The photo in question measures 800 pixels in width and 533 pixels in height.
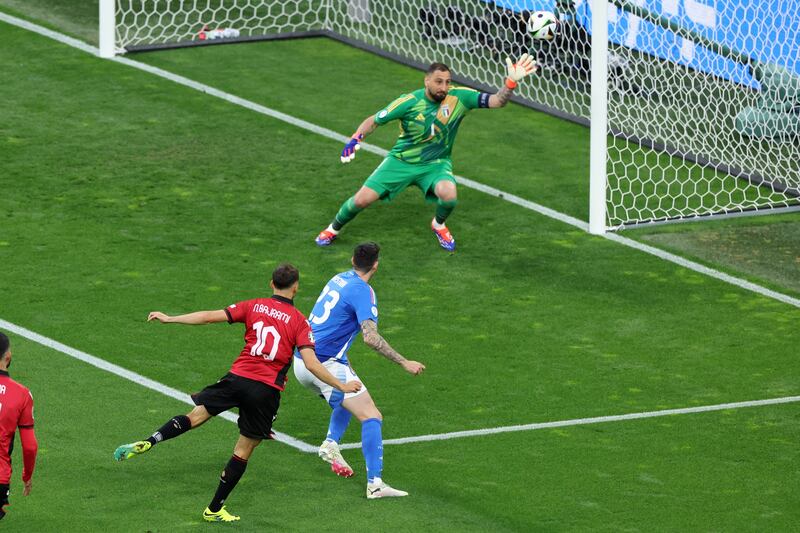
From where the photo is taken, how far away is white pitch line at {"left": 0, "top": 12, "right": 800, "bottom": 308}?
1681cm

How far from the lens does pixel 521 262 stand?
17.0m

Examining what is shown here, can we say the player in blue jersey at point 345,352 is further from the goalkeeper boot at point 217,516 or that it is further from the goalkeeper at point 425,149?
the goalkeeper at point 425,149

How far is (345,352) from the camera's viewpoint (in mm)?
12172

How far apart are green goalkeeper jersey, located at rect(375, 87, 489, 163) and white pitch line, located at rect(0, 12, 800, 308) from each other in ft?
5.97

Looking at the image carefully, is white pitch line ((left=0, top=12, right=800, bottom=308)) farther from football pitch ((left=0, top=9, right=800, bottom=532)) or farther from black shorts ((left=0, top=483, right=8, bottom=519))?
black shorts ((left=0, top=483, right=8, bottom=519))

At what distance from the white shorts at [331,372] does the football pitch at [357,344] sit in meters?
0.57

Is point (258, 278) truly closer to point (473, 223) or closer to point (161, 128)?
point (473, 223)

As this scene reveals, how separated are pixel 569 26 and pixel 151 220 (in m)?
6.01

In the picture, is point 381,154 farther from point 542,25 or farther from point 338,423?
point 338,423

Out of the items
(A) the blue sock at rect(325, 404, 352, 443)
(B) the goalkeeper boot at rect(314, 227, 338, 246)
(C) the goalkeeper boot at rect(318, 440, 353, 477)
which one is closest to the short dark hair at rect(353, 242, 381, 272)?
(A) the blue sock at rect(325, 404, 352, 443)

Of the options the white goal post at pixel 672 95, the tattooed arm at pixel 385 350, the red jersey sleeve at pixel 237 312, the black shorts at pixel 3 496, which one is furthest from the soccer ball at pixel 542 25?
the black shorts at pixel 3 496

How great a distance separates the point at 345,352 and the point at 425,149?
5.04m

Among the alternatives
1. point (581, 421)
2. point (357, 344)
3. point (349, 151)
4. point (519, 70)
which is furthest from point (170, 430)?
point (519, 70)

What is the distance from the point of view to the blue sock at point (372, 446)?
11844mm
